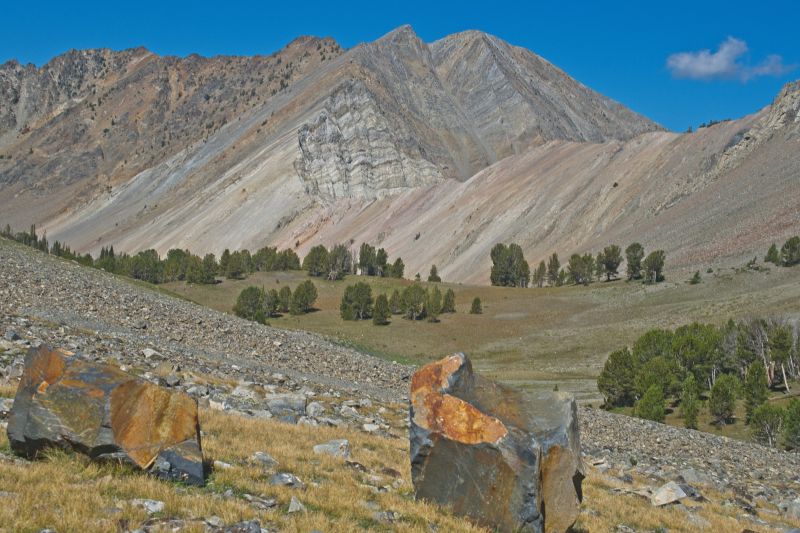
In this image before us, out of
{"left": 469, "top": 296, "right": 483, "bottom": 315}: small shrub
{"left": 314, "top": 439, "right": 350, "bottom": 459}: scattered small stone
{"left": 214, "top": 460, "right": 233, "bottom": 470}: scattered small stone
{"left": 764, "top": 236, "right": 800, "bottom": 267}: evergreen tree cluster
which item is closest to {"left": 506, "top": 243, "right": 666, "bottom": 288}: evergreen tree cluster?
{"left": 764, "top": 236, "right": 800, "bottom": 267}: evergreen tree cluster

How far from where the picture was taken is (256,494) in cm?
1049

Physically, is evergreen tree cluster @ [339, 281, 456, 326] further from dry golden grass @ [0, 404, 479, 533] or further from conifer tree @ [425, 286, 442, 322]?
dry golden grass @ [0, 404, 479, 533]

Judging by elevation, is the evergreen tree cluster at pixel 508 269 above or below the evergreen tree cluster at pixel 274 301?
above

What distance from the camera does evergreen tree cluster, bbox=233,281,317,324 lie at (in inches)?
3696

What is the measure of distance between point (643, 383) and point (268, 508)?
4345 cm

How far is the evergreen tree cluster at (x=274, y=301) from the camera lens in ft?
308

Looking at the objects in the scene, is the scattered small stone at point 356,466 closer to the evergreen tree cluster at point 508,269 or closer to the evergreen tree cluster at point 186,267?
the evergreen tree cluster at point 186,267

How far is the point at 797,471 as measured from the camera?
98.2 feet

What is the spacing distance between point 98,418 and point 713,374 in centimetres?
5217

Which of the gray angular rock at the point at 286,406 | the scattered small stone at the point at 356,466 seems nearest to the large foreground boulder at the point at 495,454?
the scattered small stone at the point at 356,466

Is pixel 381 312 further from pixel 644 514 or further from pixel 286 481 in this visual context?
pixel 286 481

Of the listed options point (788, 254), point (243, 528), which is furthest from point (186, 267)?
point (243, 528)

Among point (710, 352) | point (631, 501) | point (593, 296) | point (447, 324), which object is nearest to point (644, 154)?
point (593, 296)

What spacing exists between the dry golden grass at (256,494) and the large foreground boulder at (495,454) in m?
0.52
